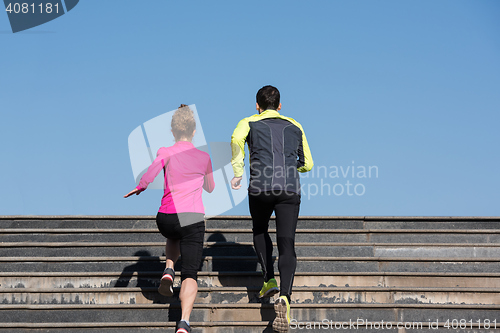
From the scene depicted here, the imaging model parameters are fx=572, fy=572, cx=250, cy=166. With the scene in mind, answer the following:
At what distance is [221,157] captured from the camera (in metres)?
5.77

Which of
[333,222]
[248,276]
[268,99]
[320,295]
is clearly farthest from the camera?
[333,222]

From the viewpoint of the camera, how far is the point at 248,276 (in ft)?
20.1

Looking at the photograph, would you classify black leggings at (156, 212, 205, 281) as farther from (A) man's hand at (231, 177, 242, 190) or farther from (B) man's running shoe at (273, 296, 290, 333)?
(B) man's running shoe at (273, 296, 290, 333)

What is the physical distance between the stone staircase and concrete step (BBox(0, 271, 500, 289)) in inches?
0.4

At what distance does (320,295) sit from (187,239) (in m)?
1.63

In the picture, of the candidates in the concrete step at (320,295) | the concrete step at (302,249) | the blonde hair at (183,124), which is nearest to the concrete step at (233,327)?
the concrete step at (320,295)

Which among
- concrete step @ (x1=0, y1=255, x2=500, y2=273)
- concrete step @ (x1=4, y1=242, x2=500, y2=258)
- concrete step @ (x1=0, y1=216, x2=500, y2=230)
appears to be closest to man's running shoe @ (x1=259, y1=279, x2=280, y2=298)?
concrete step @ (x1=0, y1=255, x2=500, y2=273)

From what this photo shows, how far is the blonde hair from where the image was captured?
5.27 meters

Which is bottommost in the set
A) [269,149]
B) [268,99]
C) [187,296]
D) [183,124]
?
[187,296]

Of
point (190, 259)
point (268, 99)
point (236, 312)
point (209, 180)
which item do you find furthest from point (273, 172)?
point (236, 312)

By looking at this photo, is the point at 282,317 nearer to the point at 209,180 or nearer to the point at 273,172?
the point at 273,172

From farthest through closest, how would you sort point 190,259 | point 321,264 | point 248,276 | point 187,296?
point 321,264, point 248,276, point 190,259, point 187,296

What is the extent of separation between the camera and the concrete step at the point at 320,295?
579 centimetres

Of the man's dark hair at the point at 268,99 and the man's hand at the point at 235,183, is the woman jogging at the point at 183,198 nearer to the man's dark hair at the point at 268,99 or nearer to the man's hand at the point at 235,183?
the man's hand at the point at 235,183
